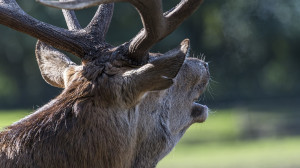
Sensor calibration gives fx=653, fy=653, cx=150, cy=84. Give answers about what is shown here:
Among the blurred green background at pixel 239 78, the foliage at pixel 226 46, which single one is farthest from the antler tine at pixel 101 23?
the blurred green background at pixel 239 78

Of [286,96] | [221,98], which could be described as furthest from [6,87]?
[286,96]

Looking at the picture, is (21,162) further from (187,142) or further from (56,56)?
(187,142)

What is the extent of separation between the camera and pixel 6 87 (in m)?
38.1

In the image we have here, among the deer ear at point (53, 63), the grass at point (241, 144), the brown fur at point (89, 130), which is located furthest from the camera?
the grass at point (241, 144)

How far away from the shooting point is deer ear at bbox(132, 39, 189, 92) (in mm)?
4355

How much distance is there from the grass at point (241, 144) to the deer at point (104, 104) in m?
12.5

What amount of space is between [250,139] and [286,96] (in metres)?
4.31

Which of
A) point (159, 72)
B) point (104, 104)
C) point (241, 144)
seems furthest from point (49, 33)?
point (241, 144)


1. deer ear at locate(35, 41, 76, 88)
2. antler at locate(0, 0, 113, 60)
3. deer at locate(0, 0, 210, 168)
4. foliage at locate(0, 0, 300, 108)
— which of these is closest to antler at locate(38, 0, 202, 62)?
deer at locate(0, 0, 210, 168)

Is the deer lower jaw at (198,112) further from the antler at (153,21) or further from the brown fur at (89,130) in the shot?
the antler at (153,21)

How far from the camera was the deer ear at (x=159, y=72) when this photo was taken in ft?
14.3

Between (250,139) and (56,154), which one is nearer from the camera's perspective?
(56,154)

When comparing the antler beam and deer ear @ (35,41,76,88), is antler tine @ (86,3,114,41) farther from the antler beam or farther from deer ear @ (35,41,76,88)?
deer ear @ (35,41,76,88)

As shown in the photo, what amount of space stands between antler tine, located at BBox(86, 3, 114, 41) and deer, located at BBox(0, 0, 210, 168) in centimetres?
4
